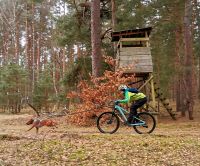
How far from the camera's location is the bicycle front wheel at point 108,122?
12289mm

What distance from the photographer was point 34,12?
1845 inches

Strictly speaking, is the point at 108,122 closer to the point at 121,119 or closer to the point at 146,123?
the point at 121,119

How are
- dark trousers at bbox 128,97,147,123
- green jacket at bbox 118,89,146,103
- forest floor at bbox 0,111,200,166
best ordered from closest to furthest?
forest floor at bbox 0,111,200,166, green jacket at bbox 118,89,146,103, dark trousers at bbox 128,97,147,123

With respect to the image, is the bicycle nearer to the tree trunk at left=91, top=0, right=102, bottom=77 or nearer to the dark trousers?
the dark trousers

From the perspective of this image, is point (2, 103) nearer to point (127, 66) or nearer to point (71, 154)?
point (127, 66)

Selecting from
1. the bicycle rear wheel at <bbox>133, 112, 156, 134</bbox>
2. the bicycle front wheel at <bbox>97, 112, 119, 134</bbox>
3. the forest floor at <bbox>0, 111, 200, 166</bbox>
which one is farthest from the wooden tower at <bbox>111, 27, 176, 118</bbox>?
the forest floor at <bbox>0, 111, 200, 166</bbox>

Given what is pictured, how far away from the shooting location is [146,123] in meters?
12.2

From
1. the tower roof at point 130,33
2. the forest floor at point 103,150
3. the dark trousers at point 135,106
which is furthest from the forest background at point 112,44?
the forest floor at point 103,150

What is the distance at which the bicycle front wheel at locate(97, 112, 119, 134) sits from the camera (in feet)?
40.3

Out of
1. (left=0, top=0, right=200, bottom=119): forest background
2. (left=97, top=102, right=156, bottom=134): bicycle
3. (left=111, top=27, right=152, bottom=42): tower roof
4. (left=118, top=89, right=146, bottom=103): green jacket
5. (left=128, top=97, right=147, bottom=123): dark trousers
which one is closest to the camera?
(left=118, top=89, right=146, bottom=103): green jacket

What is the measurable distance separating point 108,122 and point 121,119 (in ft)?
1.52

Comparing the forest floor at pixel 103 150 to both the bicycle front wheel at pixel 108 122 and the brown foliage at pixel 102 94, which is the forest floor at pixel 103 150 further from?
the brown foliage at pixel 102 94

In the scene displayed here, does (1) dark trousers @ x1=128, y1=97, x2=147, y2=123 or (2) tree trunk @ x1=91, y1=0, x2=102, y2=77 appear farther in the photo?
(2) tree trunk @ x1=91, y1=0, x2=102, y2=77

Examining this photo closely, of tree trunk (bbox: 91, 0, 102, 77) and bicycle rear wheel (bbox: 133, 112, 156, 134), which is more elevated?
tree trunk (bbox: 91, 0, 102, 77)
